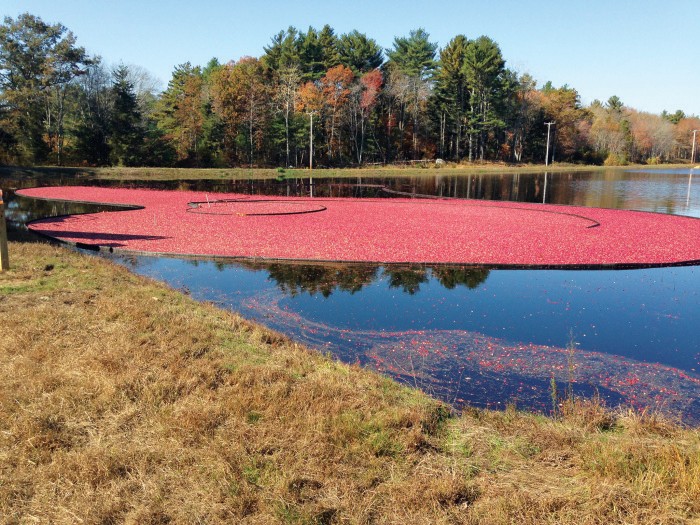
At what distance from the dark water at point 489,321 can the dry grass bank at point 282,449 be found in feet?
3.83

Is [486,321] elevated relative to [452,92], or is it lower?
lower

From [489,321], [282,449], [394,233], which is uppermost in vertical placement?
[394,233]

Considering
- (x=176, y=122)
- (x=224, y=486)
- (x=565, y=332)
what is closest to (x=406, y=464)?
(x=224, y=486)

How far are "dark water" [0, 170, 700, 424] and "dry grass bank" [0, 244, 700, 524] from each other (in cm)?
117

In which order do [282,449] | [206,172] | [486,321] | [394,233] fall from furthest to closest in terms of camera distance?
[206,172] → [394,233] → [486,321] → [282,449]

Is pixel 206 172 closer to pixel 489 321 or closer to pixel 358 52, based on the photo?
pixel 358 52

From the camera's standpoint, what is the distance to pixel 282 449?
4223 mm

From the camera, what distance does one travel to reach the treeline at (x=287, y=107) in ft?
185

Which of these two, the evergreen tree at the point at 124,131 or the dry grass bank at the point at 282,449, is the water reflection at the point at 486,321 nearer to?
the dry grass bank at the point at 282,449

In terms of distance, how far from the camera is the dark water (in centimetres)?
647

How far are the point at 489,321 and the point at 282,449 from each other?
18.2ft

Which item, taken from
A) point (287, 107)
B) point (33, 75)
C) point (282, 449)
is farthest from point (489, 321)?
point (33, 75)

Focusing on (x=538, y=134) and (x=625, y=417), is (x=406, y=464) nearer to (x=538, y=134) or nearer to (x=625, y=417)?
(x=625, y=417)

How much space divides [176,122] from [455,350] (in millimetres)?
64257
